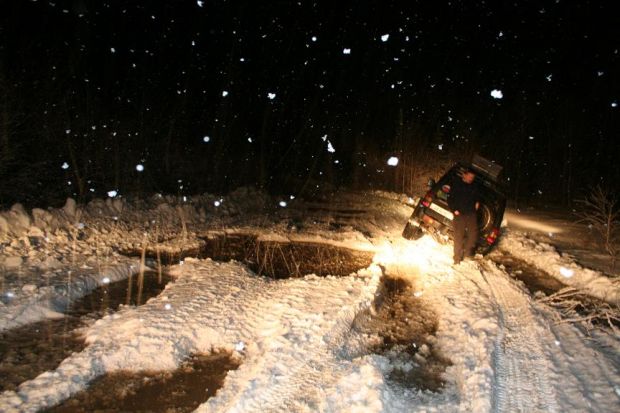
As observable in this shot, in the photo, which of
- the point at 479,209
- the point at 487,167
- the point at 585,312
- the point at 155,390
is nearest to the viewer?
the point at 155,390

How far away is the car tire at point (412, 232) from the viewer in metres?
10.3

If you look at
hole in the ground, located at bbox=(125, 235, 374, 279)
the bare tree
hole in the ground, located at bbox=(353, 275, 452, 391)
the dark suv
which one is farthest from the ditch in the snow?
the bare tree

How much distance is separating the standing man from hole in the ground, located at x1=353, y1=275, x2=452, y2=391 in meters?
1.91

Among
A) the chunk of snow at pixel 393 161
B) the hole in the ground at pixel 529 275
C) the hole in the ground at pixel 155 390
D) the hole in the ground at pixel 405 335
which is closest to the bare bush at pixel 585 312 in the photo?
the hole in the ground at pixel 529 275

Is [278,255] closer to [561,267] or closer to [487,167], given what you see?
[487,167]

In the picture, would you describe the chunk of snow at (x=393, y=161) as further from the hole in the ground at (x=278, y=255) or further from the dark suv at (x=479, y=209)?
the hole in the ground at (x=278, y=255)

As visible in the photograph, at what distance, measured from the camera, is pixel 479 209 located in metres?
9.64

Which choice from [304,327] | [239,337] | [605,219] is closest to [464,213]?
[304,327]

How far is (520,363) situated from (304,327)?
2.57m

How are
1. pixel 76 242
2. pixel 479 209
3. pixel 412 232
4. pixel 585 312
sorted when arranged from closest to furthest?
pixel 585 312
pixel 76 242
pixel 479 209
pixel 412 232

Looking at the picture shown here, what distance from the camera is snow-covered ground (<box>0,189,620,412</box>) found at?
4332mm

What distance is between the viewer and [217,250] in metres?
9.25

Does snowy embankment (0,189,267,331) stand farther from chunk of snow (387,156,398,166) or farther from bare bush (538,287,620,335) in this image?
chunk of snow (387,156,398,166)

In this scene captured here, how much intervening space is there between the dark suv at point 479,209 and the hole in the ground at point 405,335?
2.55 meters
